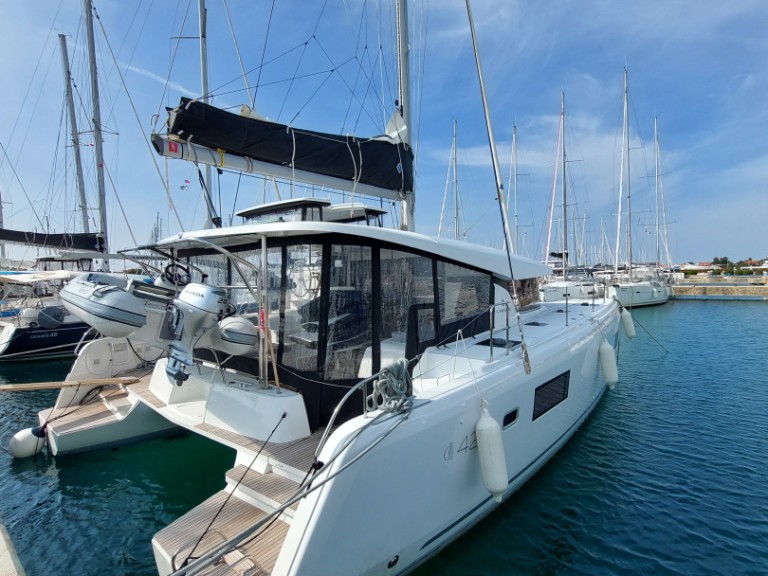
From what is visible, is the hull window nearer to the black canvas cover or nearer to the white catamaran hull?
the white catamaran hull

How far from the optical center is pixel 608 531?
3822 millimetres

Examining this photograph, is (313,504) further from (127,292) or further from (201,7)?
(201,7)

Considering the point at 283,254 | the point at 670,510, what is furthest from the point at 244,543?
the point at 670,510

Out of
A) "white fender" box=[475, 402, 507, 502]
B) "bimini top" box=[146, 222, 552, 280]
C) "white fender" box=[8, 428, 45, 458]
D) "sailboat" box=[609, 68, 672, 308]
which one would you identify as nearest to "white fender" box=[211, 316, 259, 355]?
"bimini top" box=[146, 222, 552, 280]

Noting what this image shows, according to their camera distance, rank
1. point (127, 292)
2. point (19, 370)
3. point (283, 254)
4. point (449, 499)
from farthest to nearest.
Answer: point (19, 370), point (283, 254), point (127, 292), point (449, 499)

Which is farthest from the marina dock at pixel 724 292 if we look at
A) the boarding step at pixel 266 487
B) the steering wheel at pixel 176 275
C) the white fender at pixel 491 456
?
the boarding step at pixel 266 487

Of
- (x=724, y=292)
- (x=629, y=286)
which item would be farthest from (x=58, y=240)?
(x=724, y=292)

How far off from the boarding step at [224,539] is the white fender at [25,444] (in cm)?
371

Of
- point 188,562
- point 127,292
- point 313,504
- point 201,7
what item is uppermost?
point 201,7

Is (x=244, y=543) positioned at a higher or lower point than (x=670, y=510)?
higher

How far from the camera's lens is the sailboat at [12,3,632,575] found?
8.42 ft

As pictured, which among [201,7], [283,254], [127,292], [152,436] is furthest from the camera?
[201,7]

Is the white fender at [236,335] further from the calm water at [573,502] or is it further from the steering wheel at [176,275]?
the calm water at [573,502]

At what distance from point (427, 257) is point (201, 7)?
22.5 ft
